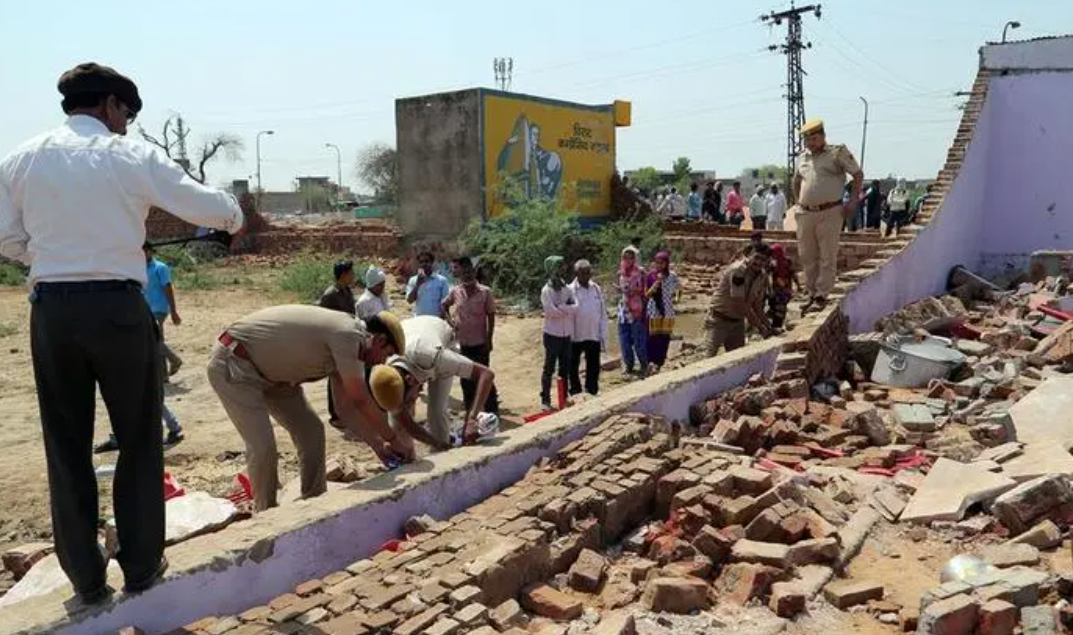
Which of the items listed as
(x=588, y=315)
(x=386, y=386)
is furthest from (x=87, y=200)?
(x=588, y=315)

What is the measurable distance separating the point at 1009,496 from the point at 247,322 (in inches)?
142

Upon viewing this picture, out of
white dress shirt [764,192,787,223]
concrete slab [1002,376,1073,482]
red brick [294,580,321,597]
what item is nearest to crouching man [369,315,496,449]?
red brick [294,580,321,597]

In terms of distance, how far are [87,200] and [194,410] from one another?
20.8ft

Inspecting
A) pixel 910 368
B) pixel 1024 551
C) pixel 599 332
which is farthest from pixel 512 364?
pixel 1024 551

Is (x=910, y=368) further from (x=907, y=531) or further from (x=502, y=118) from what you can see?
(x=502, y=118)

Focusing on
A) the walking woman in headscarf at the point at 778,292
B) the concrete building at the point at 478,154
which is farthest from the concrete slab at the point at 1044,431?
the concrete building at the point at 478,154

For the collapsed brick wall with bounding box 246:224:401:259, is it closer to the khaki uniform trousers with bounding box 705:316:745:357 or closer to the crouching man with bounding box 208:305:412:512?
the khaki uniform trousers with bounding box 705:316:745:357

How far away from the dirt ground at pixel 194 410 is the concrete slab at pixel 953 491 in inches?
128

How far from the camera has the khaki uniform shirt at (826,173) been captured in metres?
7.77

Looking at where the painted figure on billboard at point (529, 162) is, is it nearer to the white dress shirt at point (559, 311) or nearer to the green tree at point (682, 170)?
the white dress shirt at point (559, 311)

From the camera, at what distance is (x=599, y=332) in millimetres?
8172

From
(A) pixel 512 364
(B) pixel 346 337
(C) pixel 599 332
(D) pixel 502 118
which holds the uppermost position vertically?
(D) pixel 502 118

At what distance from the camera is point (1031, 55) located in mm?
11172

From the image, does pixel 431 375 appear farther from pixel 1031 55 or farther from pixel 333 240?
pixel 333 240
